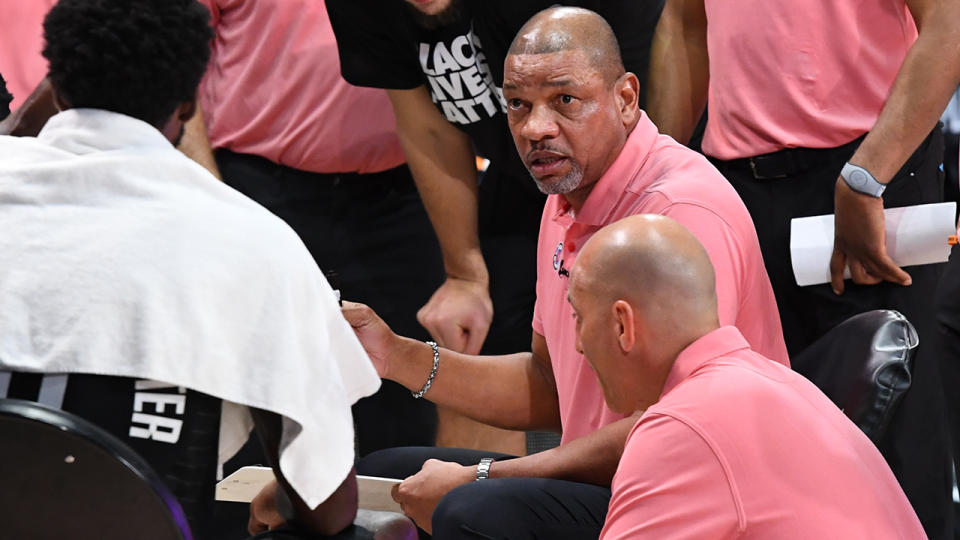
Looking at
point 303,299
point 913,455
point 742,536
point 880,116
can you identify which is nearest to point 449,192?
point 880,116

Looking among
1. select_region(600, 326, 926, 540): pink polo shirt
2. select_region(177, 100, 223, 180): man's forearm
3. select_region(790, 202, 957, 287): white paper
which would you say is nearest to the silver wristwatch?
select_region(790, 202, 957, 287): white paper

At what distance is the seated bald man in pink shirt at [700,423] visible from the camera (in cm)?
157

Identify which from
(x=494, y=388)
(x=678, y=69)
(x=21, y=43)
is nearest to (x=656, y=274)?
(x=494, y=388)

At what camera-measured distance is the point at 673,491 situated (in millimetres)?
1567

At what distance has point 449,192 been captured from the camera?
3.17m

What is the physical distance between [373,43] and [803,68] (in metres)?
1.04

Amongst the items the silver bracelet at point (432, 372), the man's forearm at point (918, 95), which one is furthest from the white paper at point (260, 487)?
the man's forearm at point (918, 95)

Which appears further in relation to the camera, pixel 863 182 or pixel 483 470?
pixel 863 182

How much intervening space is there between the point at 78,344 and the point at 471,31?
5.34ft

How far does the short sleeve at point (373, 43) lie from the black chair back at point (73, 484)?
1787mm

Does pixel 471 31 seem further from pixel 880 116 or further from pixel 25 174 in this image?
pixel 25 174

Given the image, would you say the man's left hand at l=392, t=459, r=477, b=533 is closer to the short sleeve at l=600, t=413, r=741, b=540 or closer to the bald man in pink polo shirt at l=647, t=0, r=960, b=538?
the short sleeve at l=600, t=413, r=741, b=540

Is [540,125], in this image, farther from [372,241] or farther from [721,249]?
[372,241]

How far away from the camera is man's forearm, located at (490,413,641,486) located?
2152 mm
